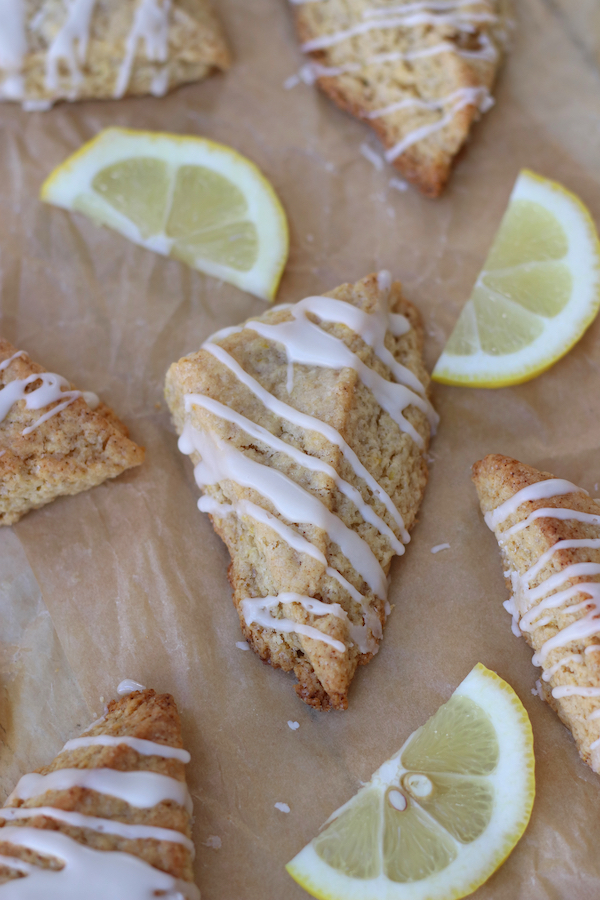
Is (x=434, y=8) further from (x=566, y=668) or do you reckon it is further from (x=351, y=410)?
(x=566, y=668)

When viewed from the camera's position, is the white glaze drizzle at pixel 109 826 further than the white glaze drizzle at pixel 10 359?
No

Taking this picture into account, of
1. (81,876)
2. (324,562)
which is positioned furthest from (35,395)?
(81,876)

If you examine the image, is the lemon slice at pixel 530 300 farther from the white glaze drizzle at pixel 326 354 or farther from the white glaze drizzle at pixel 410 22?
the white glaze drizzle at pixel 410 22

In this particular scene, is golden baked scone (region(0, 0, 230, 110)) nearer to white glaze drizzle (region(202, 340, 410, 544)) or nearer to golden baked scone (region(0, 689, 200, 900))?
white glaze drizzle (region(202, 340, 410, 544))

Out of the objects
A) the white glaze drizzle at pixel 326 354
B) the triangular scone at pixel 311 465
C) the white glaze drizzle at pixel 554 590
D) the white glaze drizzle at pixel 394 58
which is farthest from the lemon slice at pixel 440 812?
the white glaze drizzle at pixel 394 58

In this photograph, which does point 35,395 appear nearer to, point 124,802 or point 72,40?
point 124,802

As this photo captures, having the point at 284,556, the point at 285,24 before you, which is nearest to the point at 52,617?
the point at 284,556
